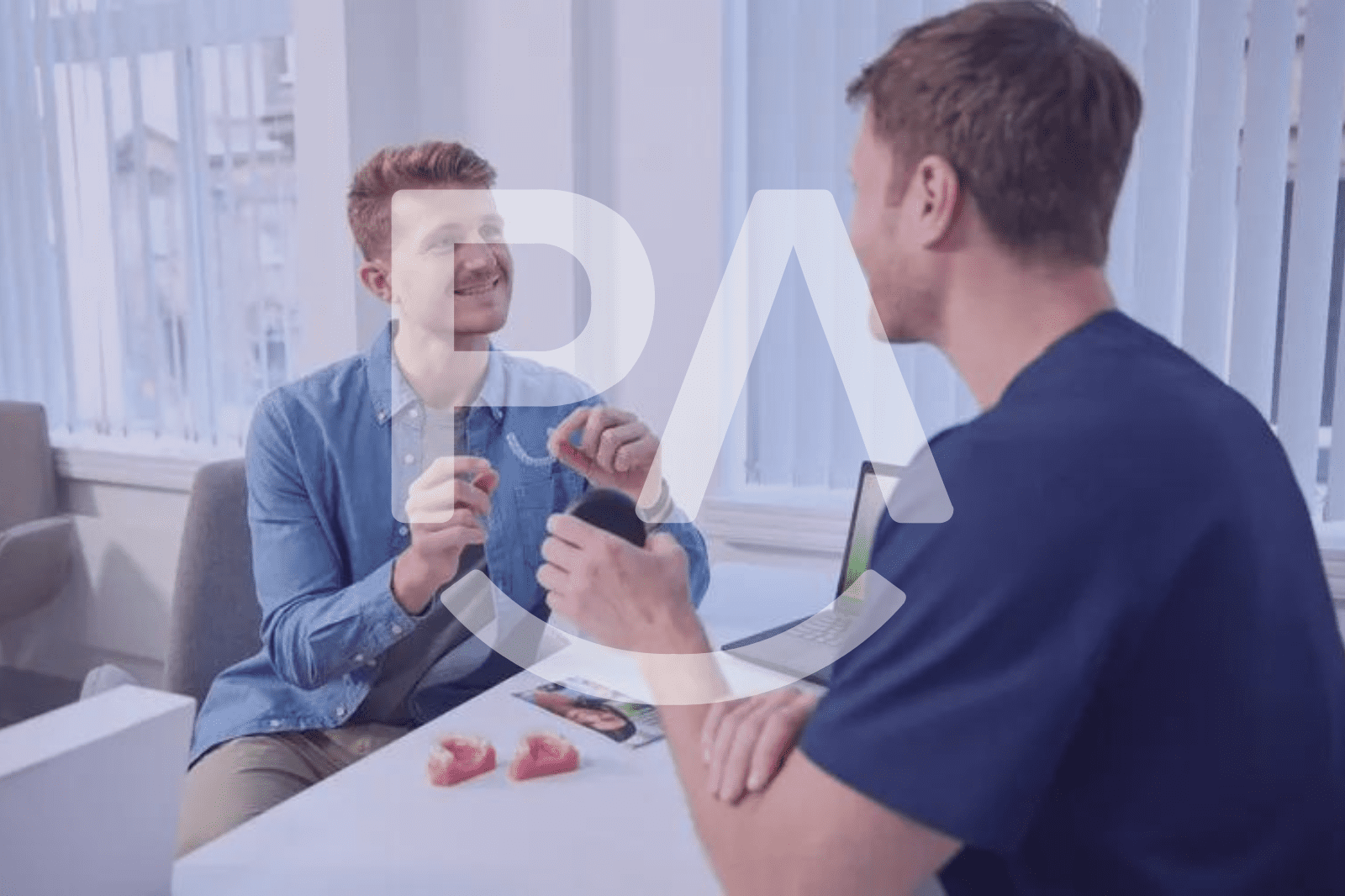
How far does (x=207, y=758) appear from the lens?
4.80 ft

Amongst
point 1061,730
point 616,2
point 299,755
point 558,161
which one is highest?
point 616,2

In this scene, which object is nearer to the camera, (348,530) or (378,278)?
(348,530)

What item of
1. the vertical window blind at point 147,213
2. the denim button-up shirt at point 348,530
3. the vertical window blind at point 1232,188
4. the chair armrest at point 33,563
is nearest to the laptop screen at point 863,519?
the denim button-up shirt at point 348,530

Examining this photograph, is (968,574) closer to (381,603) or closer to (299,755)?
(381,603)

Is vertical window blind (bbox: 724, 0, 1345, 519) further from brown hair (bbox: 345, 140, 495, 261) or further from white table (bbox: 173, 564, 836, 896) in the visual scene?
white table (bbox: 173, 564, 836, 896)

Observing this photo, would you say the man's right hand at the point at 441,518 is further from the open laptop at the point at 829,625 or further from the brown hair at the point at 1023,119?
the brown hair at the point at 1023,119

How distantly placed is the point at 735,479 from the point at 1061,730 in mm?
1844

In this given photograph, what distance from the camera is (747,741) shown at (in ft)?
2.60

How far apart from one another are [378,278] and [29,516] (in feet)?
6.87

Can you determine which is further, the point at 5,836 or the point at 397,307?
the point at 397,307

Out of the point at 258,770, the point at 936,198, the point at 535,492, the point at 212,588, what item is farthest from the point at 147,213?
the point at 936,198

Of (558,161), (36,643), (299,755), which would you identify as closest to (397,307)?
(299,755)

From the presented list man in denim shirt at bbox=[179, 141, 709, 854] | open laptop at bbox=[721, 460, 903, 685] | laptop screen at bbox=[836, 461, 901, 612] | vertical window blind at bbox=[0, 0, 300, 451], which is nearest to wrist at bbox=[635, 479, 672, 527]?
man in denim shirt at bbox=[179, 141, 709, 854]

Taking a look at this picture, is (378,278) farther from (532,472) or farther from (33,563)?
(33,563)
